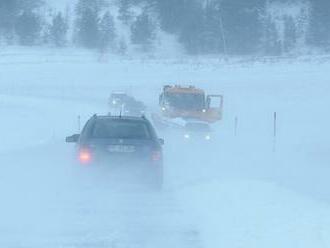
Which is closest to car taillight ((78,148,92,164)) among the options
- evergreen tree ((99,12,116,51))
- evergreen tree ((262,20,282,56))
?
evergreen tree ((262,20,282,56))

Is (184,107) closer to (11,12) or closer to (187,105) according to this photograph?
(187,105)

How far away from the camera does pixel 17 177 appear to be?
66.6 ft

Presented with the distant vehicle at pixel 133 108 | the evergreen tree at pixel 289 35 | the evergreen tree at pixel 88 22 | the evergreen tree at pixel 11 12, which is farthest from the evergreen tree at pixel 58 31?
the distant vehicle at pixel 133 108

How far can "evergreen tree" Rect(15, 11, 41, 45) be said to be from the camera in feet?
342

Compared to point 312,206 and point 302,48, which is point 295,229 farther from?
point 302,48

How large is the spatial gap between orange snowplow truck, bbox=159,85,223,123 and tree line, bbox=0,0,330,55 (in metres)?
61.6

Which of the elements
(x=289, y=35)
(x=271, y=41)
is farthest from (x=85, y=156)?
(x=289, y=35)

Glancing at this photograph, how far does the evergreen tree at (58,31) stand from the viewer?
336ft

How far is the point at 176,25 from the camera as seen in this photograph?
10994cm

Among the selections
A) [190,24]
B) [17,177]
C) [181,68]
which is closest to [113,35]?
[190,24]

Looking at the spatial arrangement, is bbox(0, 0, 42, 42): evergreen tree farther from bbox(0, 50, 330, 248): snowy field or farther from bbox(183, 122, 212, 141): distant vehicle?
bbox(183, 122, 212, 141): distant vehicle

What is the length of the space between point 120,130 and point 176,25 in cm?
9250

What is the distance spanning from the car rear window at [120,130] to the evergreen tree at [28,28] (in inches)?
3393

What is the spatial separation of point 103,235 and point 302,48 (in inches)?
3506
